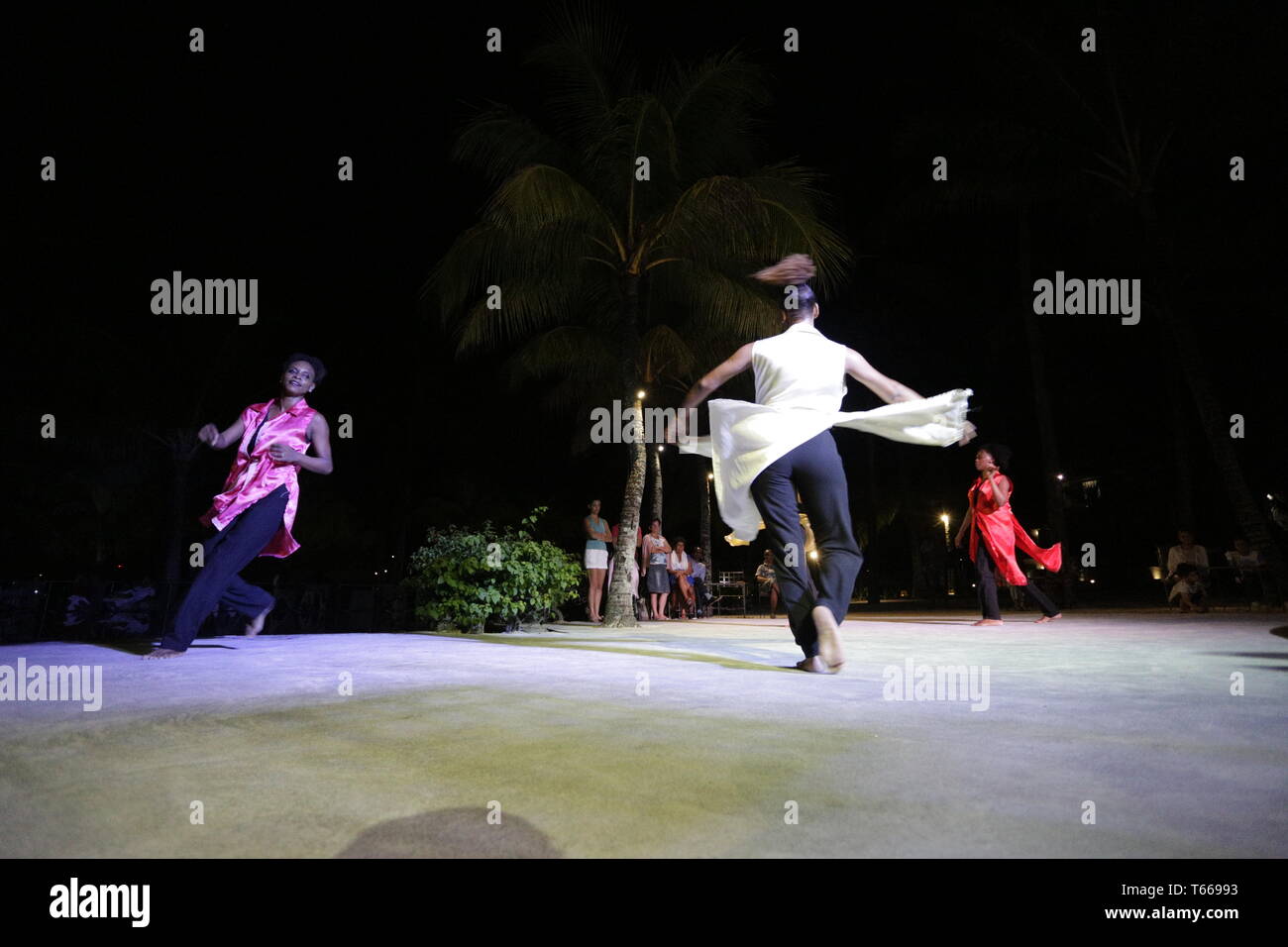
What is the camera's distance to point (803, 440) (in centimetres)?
479

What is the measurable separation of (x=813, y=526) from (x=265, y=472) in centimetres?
384

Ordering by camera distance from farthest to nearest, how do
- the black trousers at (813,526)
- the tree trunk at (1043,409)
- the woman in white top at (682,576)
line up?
the tree trunk at (1043,409) → the woman in white top at (682,576) → the black trousers at (813,526)

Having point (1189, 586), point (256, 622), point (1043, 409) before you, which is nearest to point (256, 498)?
point (256, 622)

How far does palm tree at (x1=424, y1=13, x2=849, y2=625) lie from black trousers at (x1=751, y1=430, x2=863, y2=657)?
7.66 metres

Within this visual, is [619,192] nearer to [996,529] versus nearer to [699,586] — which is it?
Result: [996,529]

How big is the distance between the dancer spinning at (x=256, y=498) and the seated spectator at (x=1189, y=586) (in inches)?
536

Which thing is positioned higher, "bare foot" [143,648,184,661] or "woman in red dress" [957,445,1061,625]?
"woman in red dress" [957,445,1061,625]

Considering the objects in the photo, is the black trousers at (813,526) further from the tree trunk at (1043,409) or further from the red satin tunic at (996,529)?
the tree trunk at (1043,409)

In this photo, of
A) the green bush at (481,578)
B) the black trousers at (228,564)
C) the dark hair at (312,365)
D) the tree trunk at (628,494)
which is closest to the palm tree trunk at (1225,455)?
the tree trunk at (628,494)

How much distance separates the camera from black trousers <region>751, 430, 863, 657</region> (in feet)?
15.1

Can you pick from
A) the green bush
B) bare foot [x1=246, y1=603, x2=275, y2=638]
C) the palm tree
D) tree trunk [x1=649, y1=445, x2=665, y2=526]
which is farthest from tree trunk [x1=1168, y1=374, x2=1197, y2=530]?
bare foot [x1=246, y1=603, x2=275, y2=638]

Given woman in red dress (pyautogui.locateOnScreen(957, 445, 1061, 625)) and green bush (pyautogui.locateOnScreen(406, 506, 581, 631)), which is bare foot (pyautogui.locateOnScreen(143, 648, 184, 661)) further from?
woman in red dress (pyautogui.locateOnScreen(957, 445, 1061, 625))

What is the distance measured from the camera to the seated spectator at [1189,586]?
554 inches

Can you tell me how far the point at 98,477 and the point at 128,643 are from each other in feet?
69.1
